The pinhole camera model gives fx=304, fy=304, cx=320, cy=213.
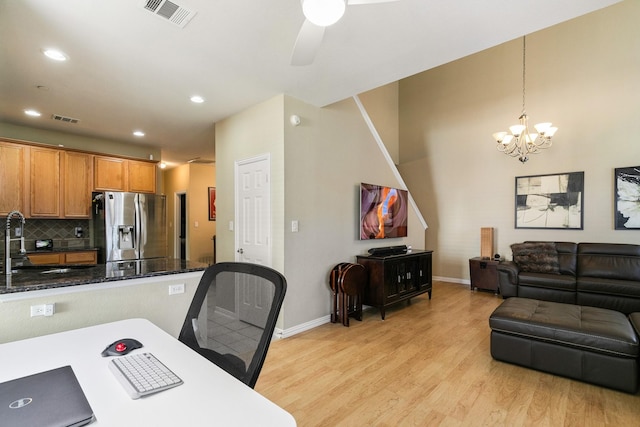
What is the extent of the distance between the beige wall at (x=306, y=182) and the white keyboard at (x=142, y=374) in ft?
7.33

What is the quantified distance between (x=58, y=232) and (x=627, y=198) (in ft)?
27.7

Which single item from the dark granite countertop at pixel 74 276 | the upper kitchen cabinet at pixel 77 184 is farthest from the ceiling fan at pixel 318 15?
the upper kitchen cabinet at pixel 77 184

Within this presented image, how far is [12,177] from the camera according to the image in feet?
13.3

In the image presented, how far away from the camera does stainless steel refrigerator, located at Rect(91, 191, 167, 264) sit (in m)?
4.66

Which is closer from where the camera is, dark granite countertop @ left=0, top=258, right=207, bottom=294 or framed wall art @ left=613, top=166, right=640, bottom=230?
dark granite countertop @ left=0, top=258, right=207, bottom=294

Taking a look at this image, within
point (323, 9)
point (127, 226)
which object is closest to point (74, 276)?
point (323, 9)

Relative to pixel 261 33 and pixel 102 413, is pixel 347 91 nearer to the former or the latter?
pixel 261 33

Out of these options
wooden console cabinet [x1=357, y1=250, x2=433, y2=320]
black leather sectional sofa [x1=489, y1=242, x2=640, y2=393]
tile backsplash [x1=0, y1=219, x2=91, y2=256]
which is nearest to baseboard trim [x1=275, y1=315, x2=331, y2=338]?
wooden console cabinet [x1=357, y1=250, x2=433, y2=320]

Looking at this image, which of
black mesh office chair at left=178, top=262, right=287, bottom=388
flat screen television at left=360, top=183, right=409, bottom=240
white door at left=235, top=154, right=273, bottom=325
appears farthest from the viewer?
flat screen television at left=360, top=183, right=409, bottom=240

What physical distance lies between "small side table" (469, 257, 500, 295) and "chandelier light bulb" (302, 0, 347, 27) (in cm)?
490

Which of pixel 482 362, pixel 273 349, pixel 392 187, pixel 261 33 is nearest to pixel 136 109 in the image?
pixel 261 33

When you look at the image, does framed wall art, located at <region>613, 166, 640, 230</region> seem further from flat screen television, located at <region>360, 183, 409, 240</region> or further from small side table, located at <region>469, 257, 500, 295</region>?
flat screen television, located at <region>360, 183, 409, 240</region>

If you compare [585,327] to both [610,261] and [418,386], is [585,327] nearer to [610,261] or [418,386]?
[418,386]

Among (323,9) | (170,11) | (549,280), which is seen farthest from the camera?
(549,280)
